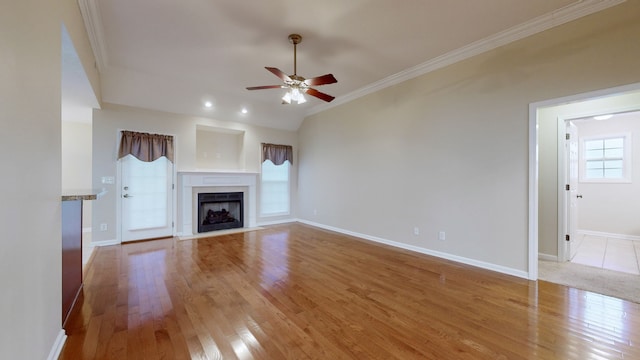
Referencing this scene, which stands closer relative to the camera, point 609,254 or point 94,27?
point 94,27

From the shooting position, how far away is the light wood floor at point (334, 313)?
1.88 meters

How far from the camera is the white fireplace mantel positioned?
547cm

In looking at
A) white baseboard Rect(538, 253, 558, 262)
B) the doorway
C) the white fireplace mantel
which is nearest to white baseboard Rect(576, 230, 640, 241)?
the doorway

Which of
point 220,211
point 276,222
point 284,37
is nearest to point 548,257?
point 284,37

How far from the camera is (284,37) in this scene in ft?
10.8

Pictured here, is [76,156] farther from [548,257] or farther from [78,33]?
[548,257]

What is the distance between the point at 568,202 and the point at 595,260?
3.16 feet

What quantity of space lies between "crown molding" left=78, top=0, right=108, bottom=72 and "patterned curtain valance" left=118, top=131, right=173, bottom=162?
139 centimetres

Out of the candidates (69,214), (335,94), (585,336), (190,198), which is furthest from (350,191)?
(69,214)

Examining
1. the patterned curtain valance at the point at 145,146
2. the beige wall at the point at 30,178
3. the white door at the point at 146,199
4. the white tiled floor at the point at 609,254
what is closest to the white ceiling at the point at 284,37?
the patterned curtain valance at the point at 145,146

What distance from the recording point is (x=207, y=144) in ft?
20.4

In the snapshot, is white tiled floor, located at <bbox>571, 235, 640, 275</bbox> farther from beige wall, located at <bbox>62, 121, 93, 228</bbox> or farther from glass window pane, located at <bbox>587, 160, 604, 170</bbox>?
beige wall, located at <bbox>62, 121, 93, 228</bbox>

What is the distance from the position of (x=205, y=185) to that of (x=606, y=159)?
8.63m

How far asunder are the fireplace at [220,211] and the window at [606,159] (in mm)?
7917
